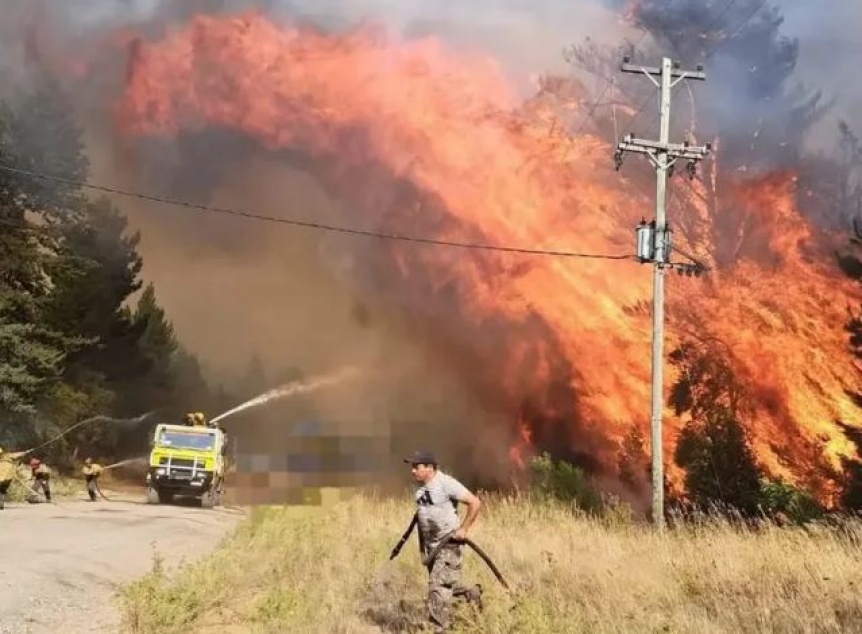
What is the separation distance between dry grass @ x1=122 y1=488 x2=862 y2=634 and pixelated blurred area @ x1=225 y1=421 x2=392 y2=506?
10.2 metres

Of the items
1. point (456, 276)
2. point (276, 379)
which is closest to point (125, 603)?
point (456, 276)

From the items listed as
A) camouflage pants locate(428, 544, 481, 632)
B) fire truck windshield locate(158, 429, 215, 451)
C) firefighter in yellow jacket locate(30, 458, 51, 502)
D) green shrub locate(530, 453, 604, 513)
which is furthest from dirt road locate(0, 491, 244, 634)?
green shrub locate(530, 453, 604, 513)

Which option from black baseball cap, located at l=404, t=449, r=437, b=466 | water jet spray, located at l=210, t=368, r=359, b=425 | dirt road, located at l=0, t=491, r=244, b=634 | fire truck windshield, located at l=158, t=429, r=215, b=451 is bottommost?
dirt road, located at l=0, t=491, r=244, b=634

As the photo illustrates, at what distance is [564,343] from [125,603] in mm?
22912

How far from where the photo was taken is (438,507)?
8484mm

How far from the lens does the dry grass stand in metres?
8.45

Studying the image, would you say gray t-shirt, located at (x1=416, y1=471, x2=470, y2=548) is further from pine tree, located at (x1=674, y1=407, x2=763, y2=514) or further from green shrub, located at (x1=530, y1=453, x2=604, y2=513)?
Result: pine tree, located at (x1=674, y1=407, x2=763, y2=514)

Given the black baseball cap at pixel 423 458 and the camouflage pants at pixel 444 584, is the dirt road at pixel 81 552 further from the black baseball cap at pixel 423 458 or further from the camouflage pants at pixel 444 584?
the black baseball cap at pixel 423 458

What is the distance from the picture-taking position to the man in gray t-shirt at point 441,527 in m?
8.33

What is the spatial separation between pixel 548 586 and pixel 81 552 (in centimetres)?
887

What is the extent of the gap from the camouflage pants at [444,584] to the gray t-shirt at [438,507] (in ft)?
0.60

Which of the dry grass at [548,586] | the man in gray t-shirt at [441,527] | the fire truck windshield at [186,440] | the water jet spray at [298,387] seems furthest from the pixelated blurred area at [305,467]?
the man in gray t-shirt at [441,527]

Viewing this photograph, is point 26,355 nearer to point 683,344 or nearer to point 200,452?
point 200,452

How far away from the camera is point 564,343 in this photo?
31141 millimetres
